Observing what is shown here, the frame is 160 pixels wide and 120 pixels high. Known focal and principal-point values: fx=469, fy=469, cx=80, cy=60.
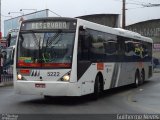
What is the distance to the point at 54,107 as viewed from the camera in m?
15.8

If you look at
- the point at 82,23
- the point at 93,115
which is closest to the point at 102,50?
the point at 82,23

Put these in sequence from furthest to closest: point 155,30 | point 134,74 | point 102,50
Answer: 1. point 155,30
2. point 134,74
3. point 102,50

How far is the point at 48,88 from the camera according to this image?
1609 centimetres

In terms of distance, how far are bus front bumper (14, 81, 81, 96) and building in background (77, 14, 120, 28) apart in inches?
1855

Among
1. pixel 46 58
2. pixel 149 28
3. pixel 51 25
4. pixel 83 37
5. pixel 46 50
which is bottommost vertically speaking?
pixel 46 58

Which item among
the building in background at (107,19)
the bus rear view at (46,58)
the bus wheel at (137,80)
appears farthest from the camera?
the building in background at (107,19)

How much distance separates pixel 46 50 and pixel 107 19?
48.6 meters

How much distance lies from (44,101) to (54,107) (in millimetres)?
2051

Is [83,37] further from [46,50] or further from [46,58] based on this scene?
[46,58]

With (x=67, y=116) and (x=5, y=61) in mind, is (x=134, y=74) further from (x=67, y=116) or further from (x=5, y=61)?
(x=5, y=61)

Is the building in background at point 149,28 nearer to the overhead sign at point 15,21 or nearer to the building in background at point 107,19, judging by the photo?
the building in background at point 107,19

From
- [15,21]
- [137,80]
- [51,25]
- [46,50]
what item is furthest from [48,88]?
[15,21]

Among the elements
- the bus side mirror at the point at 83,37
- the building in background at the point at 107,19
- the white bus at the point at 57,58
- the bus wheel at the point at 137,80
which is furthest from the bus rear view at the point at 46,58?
the building in background at the point at 107,19

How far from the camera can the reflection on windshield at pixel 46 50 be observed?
1625cm
